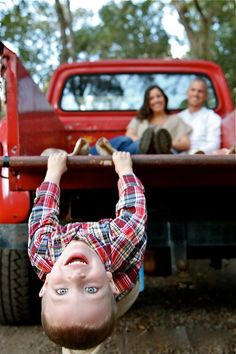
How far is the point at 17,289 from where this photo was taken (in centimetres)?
289

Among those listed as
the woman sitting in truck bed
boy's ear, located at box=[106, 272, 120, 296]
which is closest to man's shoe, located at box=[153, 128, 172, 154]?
the woman sitting in truck bed

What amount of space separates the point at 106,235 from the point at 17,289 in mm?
1027

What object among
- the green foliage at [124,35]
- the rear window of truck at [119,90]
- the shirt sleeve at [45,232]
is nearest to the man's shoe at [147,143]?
the shirt sleeve at [45,232]

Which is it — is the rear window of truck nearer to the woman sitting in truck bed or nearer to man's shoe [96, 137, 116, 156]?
the woman sitting in truck bed

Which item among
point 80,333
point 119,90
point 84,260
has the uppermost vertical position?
point 119,90

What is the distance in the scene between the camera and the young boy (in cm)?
174

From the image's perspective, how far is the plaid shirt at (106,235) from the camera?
6.75 ft

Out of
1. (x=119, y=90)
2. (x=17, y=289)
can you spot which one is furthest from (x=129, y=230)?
(x=119, y=90)

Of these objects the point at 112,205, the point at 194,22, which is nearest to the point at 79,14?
the point at 194,22

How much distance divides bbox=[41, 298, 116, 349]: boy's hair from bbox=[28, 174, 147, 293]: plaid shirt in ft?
0.92

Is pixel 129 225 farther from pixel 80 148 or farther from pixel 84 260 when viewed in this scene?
pixel 80 148

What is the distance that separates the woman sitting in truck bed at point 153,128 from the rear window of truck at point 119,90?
0.58 m

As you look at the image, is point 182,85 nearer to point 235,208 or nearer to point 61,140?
point 61,140

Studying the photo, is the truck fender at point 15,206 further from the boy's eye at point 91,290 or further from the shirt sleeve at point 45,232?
the boy's eye at point 91,290
